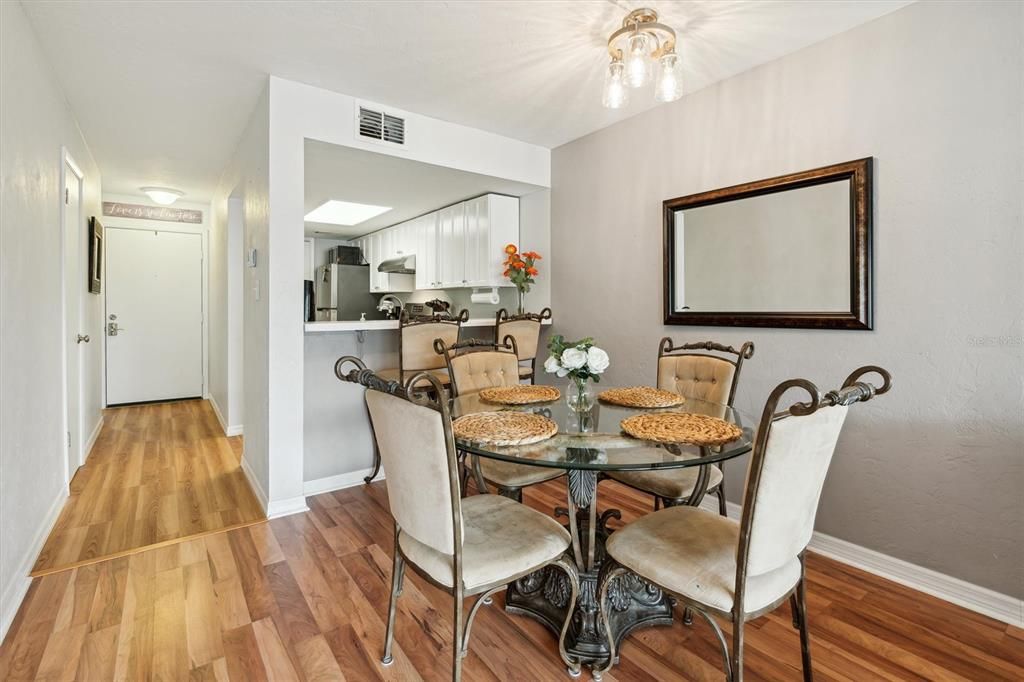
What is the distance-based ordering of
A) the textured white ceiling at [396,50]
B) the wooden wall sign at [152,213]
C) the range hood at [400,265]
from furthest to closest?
the range hood at [400,265] → the wooden wall sign at [152,213] → the textured white ceiling at [396,50]

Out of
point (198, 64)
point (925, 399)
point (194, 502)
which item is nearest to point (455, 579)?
point (925, 399)

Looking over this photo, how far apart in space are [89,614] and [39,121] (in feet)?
7.19

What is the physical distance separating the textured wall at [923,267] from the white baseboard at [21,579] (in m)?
3.14

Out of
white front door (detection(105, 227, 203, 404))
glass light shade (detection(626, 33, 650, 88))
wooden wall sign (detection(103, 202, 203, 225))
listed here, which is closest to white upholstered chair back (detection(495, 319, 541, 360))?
glass light shade (detection(626, 33, 650, 88))

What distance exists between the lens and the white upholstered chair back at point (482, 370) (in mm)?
2543

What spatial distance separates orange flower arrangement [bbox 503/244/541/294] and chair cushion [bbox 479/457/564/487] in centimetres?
203

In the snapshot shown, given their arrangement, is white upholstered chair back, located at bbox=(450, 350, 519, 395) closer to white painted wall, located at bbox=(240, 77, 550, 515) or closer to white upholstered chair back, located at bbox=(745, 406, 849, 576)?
white painted wall, located at bbox=(240, 77, 550, 515)

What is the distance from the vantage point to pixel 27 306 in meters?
2.12

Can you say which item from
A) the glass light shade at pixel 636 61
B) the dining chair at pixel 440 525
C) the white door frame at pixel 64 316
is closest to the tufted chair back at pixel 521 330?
the glass light shade at pixel 636 61

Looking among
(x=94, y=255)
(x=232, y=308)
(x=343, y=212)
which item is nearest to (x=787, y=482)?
(x=232, y=308)

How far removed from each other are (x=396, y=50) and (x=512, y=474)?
2.04 metres

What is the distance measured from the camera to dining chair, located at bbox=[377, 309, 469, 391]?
117 inches

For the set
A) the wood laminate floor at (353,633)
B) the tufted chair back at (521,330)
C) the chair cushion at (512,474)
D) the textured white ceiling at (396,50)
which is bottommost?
the wood laminate floor at (353,633)

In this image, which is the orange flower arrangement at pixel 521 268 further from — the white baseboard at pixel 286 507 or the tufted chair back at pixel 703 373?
the white baseboard at pixel 286 507
